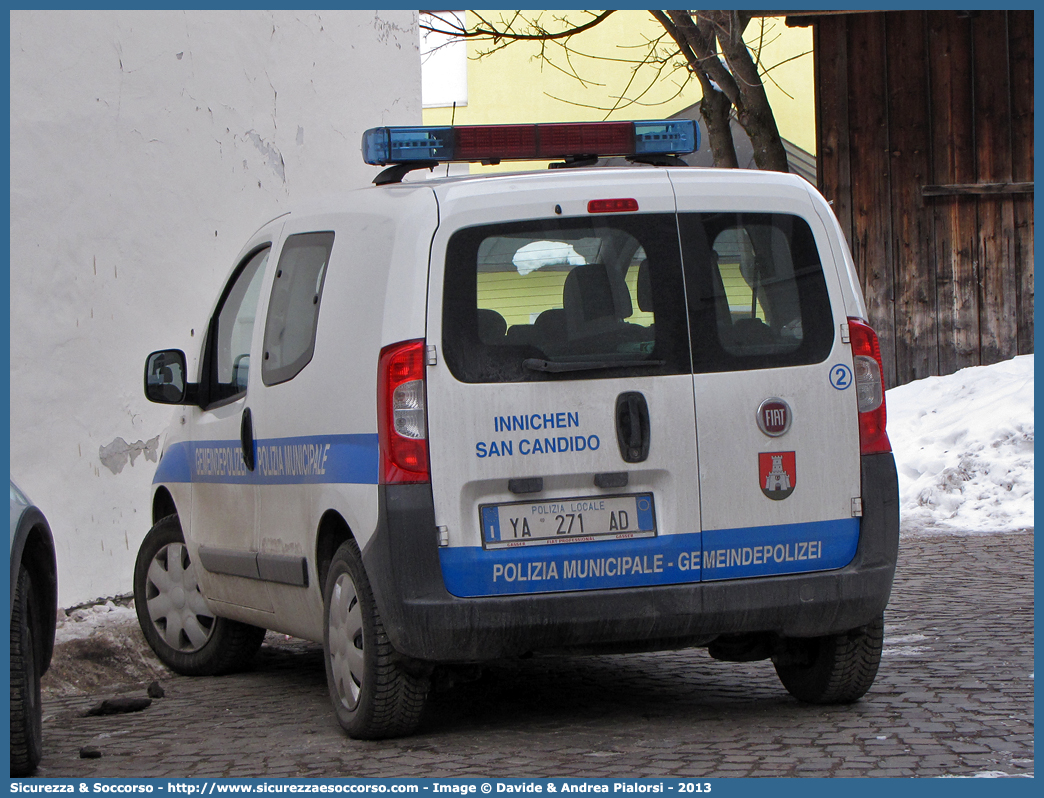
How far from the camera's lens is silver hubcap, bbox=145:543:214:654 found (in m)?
6.93

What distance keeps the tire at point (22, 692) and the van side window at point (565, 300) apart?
1536mm

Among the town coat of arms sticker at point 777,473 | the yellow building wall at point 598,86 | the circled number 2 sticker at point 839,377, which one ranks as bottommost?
the town coat of arms sticker at point 777,473

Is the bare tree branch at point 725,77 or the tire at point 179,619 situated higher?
the bare tree branch at point 725,77

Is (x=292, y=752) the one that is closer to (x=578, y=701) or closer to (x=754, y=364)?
(x=578, y=701)

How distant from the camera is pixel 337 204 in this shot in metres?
5.67

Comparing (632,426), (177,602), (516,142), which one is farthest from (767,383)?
(177,602)

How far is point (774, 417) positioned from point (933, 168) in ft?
40.4

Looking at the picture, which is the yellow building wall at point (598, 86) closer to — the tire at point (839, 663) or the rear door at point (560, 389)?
the tire at point (839, 663)

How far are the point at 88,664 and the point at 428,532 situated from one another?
3.00 metres

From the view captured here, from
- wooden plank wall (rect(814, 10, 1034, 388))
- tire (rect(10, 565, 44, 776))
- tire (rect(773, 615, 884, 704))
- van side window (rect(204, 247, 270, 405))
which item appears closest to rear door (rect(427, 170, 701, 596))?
tire (rect(773, 615, 884, 704))

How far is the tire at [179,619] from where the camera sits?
688 centimetres

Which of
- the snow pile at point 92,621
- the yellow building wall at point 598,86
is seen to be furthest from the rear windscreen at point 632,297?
the yellow building wall at point 598,86

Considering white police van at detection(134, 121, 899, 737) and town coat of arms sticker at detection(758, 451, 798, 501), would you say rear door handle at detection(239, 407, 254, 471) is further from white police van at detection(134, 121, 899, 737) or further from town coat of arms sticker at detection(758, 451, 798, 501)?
town coat of arms sticker at detection(758, 451, 798, 501)

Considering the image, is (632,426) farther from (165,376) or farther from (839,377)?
(165,376)
